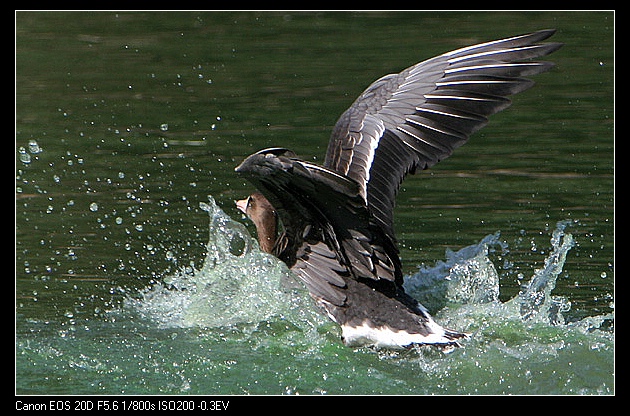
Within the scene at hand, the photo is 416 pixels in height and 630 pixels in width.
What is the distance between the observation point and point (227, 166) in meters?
10.0

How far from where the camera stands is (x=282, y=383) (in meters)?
6.00

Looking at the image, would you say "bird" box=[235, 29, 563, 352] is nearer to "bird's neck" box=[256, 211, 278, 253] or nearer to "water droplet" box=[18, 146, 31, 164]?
"bird's neck" box=[256, 211, 278, 253]

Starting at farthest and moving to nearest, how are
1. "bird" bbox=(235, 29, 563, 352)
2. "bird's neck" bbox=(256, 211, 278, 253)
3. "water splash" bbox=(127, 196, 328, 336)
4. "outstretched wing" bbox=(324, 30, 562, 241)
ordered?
"bird's neck" bbox=(256, 211, 278, 253)
"water splash" bbox=(127, 196, 328, 336)
"outstretched wing" bbox=(324, 30, 562, 241)
"bird" bbox=(235, 29, 563, 352)

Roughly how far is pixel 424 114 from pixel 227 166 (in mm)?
3424

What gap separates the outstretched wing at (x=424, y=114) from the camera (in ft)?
21.9

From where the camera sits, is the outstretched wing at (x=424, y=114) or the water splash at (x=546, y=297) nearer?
the outstretched wing at (x=424, y=114)

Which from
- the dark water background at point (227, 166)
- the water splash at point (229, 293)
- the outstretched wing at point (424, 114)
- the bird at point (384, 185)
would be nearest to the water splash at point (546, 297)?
the dark water background at point (227, 166)

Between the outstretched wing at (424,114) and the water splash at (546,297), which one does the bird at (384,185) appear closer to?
the outstretched wing at (424,114)

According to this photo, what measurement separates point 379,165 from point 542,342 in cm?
150

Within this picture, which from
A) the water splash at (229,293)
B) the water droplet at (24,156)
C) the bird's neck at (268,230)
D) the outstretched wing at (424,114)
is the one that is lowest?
the water splash at (229,293)

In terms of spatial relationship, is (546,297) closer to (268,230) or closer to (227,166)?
(268,230)

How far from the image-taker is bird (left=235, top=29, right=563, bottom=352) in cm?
643

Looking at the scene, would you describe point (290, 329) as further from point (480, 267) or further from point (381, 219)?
point (480, 267)

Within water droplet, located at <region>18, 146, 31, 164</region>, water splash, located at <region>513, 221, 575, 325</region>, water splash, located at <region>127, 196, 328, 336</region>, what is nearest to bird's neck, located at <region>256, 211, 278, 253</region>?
water splash, located at <region>127, 196, 328, 336</region>
